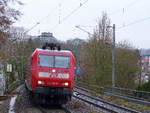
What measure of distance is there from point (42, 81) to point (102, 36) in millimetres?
32627

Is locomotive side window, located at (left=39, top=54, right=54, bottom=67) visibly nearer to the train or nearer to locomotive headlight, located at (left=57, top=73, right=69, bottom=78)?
the train

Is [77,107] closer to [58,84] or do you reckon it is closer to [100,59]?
[58,84]

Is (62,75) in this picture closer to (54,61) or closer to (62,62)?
(62,62)

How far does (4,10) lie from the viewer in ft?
58.2

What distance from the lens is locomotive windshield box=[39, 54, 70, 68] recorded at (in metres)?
20.8

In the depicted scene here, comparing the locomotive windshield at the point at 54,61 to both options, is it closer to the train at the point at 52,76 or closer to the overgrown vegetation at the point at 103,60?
the train at the point at 52,76

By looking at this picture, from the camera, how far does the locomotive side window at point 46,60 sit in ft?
67.9

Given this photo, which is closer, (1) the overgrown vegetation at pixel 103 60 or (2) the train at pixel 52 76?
(2) the train at pixel 52 76

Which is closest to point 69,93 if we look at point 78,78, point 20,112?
point 20,112

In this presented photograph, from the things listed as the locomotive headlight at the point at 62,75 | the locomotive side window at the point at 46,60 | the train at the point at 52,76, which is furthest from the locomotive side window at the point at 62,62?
the locomotive headlight at the point at 62,75

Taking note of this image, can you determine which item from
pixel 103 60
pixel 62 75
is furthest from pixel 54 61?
pixel 103 60

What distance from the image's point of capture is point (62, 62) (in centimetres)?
2094

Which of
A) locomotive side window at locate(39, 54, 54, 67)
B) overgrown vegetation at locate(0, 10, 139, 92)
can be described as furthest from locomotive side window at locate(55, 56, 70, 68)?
overgrown vegetation at locate(0, 10, 139, 92)

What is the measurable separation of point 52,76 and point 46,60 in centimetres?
101
